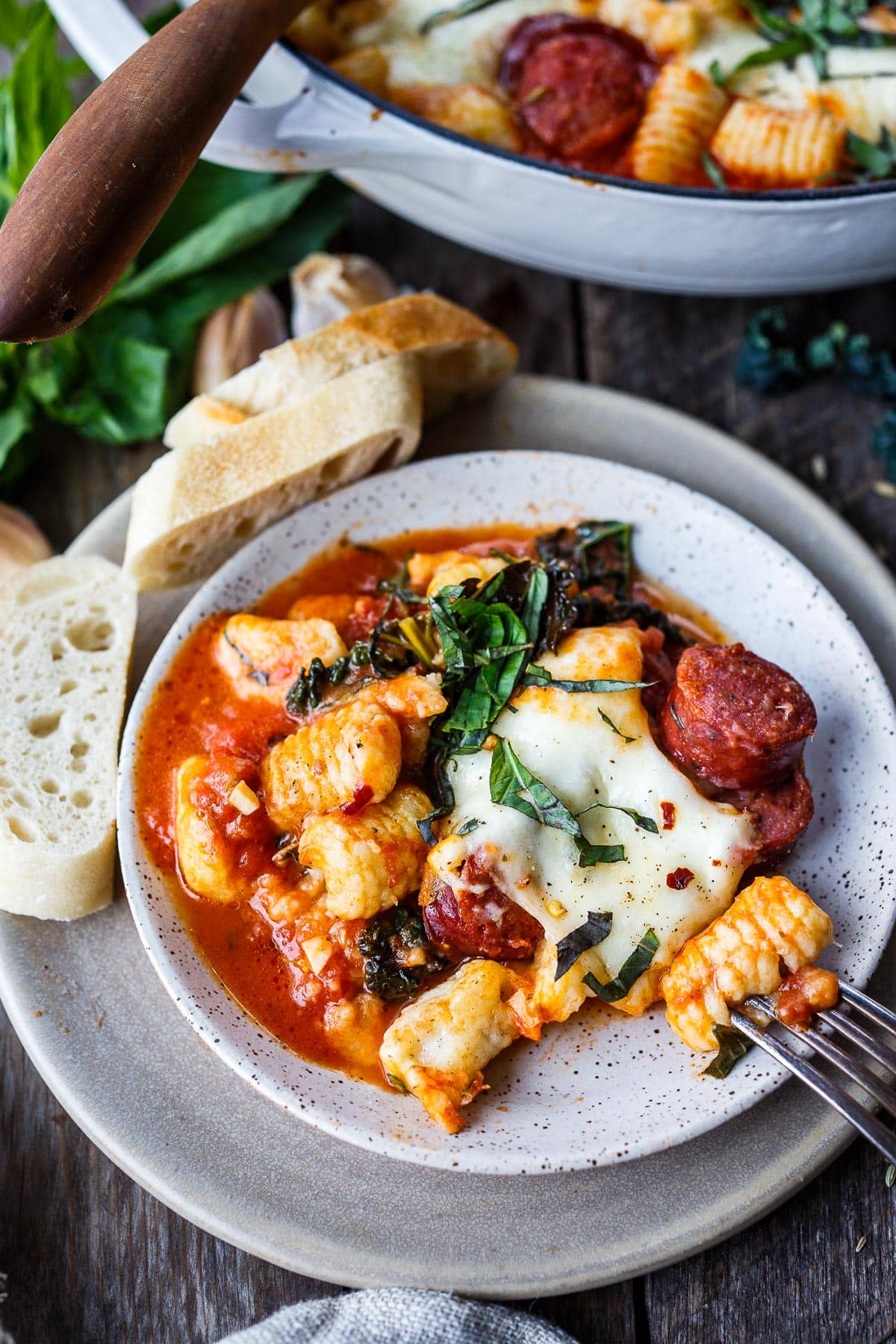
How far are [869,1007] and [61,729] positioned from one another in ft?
6.87

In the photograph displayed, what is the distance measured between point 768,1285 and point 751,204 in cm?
262

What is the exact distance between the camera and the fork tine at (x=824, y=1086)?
92.8 inches

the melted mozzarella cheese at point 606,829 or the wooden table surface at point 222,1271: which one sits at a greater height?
the melted mozzarella cheese at point 606,829

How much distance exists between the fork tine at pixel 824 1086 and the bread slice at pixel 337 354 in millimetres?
1960

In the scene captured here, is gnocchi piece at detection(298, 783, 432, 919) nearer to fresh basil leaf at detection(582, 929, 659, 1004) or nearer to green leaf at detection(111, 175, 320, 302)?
fresh basil leaf at detection(582, 929, 659, 1004)

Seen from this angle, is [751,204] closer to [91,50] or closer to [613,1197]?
[91,50]

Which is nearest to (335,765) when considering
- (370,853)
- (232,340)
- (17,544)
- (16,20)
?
(370,853)

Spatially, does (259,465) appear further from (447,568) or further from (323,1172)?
(323,1172)

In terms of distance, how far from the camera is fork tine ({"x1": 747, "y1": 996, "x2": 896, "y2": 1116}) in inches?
92.7

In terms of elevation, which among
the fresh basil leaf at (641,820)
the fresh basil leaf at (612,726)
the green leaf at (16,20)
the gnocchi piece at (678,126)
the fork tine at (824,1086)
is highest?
the green leaf at (16,20)

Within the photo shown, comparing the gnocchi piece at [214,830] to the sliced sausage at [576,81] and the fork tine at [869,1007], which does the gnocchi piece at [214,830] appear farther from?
the sliced sausage at [576,81]

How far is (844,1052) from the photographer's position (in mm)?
2547

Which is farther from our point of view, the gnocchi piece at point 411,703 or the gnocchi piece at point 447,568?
the gnocchi piece at point 447,568

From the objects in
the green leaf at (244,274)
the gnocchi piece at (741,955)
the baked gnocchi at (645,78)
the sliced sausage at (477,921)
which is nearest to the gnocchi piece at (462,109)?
the baked gnocchi at (645,78)
